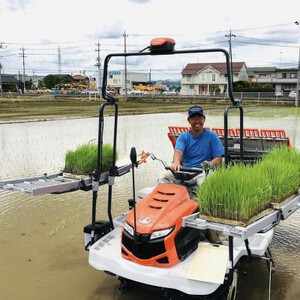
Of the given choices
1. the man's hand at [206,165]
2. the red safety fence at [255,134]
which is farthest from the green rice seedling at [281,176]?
the red safety fence at [255,134]

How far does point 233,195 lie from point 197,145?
55.0 inches

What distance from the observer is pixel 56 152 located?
10.5 metres

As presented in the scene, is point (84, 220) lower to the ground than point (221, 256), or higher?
lower

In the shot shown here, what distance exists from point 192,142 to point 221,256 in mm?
1686

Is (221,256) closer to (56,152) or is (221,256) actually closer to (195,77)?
(56,152)

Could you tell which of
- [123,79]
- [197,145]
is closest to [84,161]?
[197,145]

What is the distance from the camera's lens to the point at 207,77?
208 ft

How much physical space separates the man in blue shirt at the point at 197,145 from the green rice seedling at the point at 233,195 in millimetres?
988

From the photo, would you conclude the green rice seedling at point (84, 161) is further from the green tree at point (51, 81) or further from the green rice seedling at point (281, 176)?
the green tree at point (51, 81)

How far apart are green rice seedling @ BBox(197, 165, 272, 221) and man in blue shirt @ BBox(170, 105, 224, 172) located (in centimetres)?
99

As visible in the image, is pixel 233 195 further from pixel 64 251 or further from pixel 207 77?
pixel 207 77

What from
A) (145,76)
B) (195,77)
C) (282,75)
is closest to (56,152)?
(195,77)

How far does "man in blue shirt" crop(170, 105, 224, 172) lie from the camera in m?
4.29

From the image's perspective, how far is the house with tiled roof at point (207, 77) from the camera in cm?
6224
